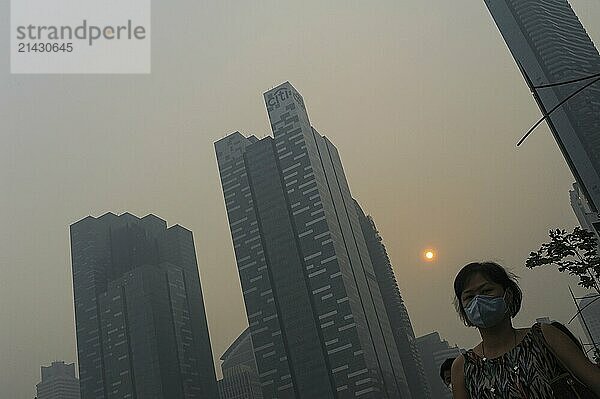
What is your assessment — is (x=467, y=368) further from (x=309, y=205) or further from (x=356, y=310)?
(x=309, y=205)

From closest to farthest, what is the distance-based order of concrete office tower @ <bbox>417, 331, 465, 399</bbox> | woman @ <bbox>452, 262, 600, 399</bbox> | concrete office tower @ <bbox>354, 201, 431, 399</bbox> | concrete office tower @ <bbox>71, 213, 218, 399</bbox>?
woman @ <bbox>452, 262, 600, 399</bbox> < concrete office tower @ <bbox>71, 213, 218, 399</bbox> < concrete office tower @ <bbox>354, 201, 431, 399</bbox> < concrete office tower @ <bbox>417, 331, 465, 399</bbox>

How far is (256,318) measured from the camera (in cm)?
6594

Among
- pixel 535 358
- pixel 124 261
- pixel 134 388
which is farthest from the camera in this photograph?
pixel 124 261

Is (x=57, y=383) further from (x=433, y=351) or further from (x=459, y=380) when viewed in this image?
(x=459, y=380)

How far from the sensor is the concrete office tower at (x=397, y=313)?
79375 millimetres

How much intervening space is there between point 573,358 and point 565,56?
64579 mm

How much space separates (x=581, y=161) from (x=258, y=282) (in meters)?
38.8

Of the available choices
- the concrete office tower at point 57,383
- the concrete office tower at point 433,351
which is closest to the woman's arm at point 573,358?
the concrete office tower at point 433,351

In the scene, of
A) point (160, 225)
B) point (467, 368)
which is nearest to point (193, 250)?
point (160, 225)

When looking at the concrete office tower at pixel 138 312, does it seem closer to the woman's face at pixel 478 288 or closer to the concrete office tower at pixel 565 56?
the concrete office tower at pixel 565 56

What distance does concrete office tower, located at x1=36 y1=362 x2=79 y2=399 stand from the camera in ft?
387

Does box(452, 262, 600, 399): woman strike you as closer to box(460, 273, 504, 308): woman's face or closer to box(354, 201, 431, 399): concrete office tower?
box(460, 273, 504, 308): woman's face

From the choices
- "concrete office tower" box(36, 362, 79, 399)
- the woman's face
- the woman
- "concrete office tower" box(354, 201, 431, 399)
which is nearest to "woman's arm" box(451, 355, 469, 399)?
the woman

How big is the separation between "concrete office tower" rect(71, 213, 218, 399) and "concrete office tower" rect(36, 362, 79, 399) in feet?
135
